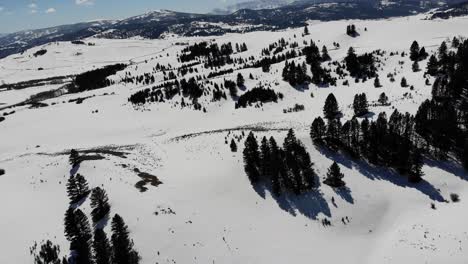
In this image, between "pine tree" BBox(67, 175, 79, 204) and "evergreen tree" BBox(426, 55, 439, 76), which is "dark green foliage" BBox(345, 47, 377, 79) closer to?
"evergreen tree" BBox(426, 55, 439, 76)

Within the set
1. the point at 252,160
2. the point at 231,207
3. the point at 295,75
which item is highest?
the point at 295,75

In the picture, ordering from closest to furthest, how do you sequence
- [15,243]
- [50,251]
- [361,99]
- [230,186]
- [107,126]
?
1. [50,251]
2. [15,243]
3. [230,186]
4. [361,99]
5. [107,126]

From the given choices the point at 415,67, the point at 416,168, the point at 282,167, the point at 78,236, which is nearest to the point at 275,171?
the point at 282,167

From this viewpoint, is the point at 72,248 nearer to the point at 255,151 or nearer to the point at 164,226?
the point at 164,226

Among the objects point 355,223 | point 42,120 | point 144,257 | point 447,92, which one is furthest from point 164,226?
point 42,120

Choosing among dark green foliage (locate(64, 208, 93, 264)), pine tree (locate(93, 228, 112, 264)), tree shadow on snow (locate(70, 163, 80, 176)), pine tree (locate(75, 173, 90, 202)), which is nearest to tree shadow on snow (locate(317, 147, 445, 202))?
pine tree (locate(93, 228, 112, 264))

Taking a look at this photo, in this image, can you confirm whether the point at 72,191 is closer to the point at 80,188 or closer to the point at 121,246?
the point at 80,188

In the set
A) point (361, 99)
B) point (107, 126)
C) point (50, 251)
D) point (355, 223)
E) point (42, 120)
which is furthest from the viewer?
point (42, 120)
